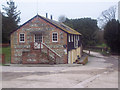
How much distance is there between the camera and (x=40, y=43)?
79.3ft

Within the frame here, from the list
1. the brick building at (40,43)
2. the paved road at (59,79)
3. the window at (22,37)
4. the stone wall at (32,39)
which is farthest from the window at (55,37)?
the paved road at (59,79)

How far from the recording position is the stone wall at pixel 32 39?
80.3ft

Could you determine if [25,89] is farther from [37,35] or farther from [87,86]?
[37,35]

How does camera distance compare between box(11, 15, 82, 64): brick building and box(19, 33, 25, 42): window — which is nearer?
box(11, 15, 82, 64): brick building

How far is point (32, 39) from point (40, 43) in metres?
1.60

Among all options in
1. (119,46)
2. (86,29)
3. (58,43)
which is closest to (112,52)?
(119,46)

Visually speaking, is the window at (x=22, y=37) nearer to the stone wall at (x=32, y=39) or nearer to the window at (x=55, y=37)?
the stone wall at (x=32, y=39)

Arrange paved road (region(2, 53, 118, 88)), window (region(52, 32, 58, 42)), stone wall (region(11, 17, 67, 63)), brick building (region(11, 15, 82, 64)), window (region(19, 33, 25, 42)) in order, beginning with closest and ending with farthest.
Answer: paved road (region(2, 53, 118, 88)), brick building (region(11, 15, 82, 64)), stone wall (region(11, 17, 67, 63)), window (region(52, 32, 58, 42)), window (region(19, 33, 25, 42))

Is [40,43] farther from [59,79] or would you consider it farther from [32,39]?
[59,79]

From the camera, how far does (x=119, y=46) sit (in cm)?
4275

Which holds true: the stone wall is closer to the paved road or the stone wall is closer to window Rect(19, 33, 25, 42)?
window Rect(19, 33, 25, 42)

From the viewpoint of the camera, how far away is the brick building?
24156 mm

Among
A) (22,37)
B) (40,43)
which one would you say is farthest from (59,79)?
(22,37)

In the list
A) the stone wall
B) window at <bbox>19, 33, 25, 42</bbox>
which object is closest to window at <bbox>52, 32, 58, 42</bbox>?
the stone wall
